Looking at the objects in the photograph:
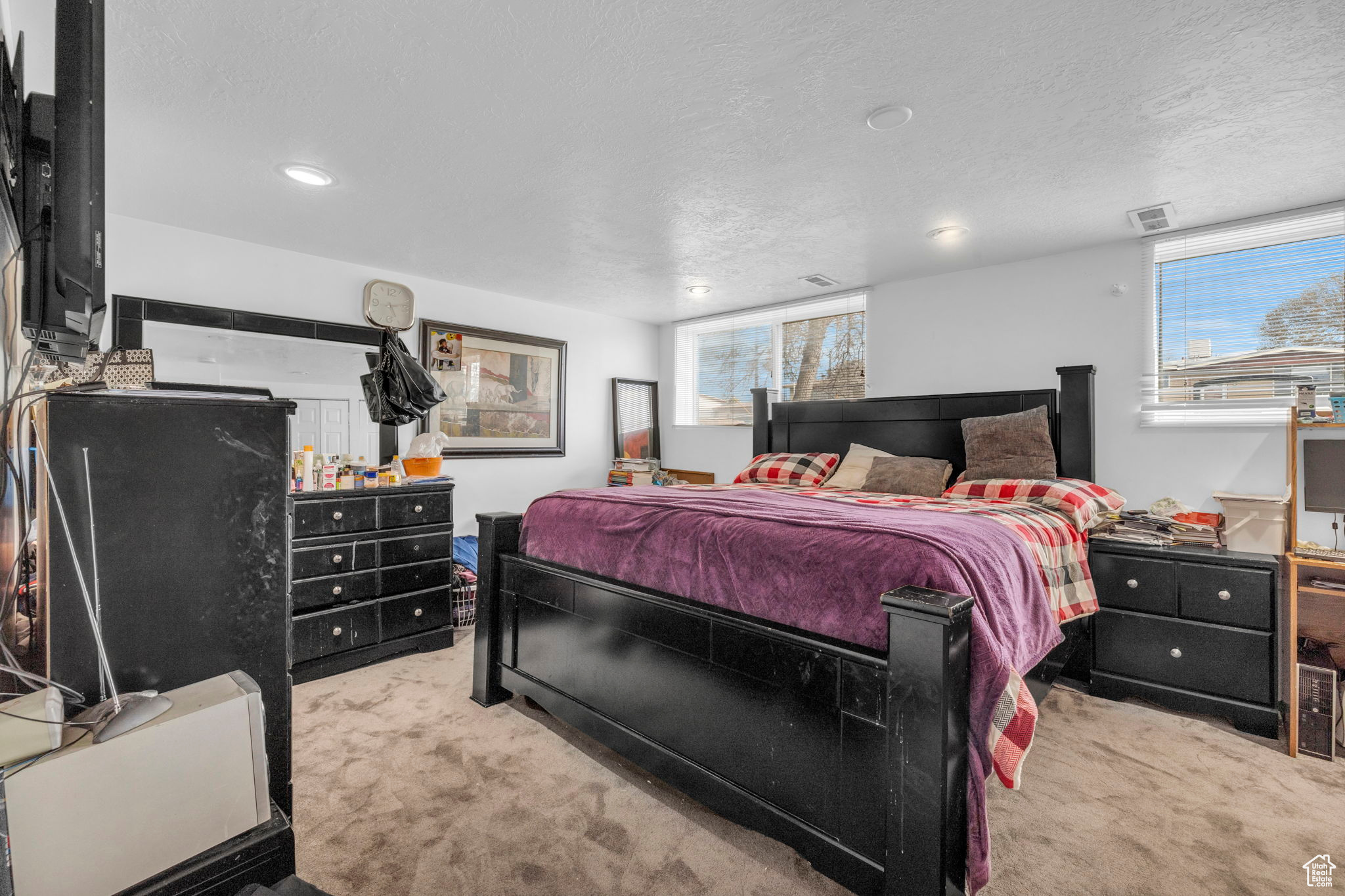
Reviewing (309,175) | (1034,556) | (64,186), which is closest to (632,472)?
(309,175)

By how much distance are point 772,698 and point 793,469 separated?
2.44 m

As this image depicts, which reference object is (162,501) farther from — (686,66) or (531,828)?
(686,66)

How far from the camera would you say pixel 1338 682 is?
86.4 inches

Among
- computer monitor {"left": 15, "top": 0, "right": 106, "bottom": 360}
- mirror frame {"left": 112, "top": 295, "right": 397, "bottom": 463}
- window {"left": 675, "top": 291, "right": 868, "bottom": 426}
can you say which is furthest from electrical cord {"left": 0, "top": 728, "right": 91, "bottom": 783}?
window {"left": 675, "top": 291, "right": 868, "bottom": 426}

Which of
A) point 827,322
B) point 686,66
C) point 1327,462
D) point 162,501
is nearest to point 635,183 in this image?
point 686,66

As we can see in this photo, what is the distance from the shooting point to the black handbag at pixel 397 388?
3.54 m

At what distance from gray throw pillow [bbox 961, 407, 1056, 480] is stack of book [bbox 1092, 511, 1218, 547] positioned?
357 millimetres

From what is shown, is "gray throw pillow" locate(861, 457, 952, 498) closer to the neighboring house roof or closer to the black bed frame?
the black bed frame

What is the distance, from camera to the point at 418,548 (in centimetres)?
327

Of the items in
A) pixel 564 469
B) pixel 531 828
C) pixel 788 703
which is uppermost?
pixel 564 469

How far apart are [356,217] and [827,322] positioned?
322cm

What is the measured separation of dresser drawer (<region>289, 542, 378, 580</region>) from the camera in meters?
2.87

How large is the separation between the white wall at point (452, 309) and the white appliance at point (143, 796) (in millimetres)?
2944

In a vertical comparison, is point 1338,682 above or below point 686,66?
below
